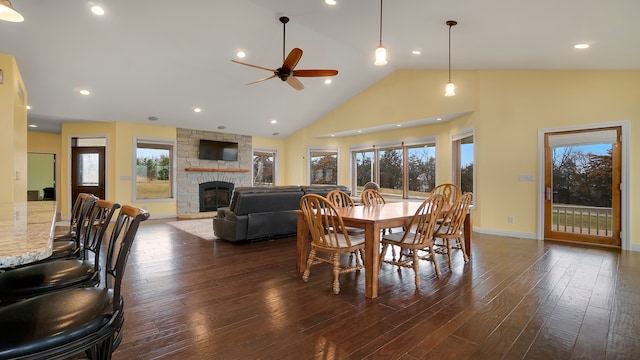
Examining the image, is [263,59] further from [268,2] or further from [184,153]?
[184,153]

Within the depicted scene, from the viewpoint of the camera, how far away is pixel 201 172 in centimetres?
883

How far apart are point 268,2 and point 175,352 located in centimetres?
458

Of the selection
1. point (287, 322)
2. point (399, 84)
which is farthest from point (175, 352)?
point (399, 84)

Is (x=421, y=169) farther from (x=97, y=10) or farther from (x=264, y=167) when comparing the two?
(x=97, y=10)

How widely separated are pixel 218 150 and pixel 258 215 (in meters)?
4.79

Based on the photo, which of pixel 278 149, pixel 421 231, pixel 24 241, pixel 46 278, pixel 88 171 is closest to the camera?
pixel 24 241

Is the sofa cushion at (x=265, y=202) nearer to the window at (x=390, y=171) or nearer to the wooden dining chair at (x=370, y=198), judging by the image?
the wooden dining chair at (x=370, y=198)

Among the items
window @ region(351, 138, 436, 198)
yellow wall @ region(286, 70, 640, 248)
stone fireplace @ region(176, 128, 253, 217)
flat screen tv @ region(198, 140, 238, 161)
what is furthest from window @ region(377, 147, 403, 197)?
flat screen tv @ region(198, 140, 238, 161)

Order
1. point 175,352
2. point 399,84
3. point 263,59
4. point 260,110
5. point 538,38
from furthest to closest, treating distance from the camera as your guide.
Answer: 1. point 260,110
2. point 399,84
3. point 263,59
4. point 538,38
5. point 175,352

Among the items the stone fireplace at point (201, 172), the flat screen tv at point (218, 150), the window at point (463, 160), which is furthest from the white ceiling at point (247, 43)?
the window at point (463, 160)

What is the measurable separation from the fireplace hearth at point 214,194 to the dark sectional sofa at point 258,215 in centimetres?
392

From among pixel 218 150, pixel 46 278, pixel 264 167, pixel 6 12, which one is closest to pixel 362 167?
pixel 264 167

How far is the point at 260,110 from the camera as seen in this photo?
828 cm

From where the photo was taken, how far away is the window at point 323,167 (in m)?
9.91
